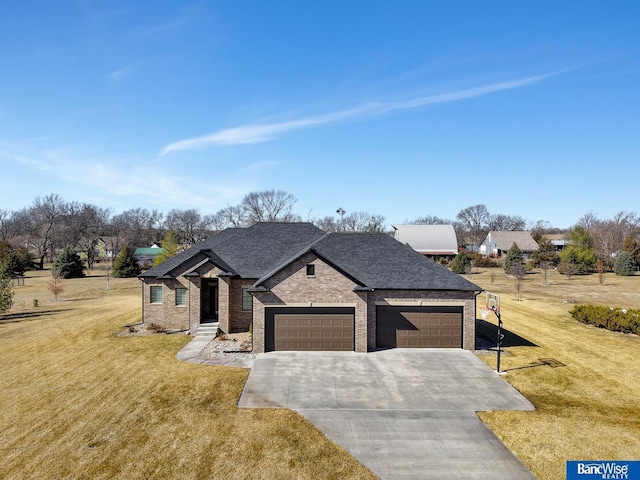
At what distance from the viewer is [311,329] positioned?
1973 centimetres

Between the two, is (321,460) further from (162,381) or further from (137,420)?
(162,381)

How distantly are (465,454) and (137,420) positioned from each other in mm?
10775

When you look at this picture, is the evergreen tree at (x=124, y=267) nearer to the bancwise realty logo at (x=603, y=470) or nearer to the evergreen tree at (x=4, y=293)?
the evergreen tree at (x=4, y=293)

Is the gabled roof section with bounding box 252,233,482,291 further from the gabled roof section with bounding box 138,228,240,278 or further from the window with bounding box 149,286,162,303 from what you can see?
the window with bounding box 149,286,162,303

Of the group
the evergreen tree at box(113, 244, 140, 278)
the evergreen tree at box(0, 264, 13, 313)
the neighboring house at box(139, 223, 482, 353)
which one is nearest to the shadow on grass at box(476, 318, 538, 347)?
the neighboring house at box(139, 223, 482, 353)

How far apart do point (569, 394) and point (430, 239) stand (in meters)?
64.7

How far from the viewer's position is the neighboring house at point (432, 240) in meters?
75.5

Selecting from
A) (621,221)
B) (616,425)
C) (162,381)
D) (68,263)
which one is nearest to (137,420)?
(162,381)

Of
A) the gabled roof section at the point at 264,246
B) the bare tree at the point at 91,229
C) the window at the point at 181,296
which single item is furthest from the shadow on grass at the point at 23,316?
the bare tree at the point at 91,229

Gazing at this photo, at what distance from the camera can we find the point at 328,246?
23734mm

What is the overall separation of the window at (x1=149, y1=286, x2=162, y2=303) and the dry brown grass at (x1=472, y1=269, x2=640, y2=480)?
2112 cm

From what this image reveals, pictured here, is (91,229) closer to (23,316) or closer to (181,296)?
(23,316)

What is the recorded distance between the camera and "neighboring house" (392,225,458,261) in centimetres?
7550

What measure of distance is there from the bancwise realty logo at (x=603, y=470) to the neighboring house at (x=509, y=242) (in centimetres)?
7893
